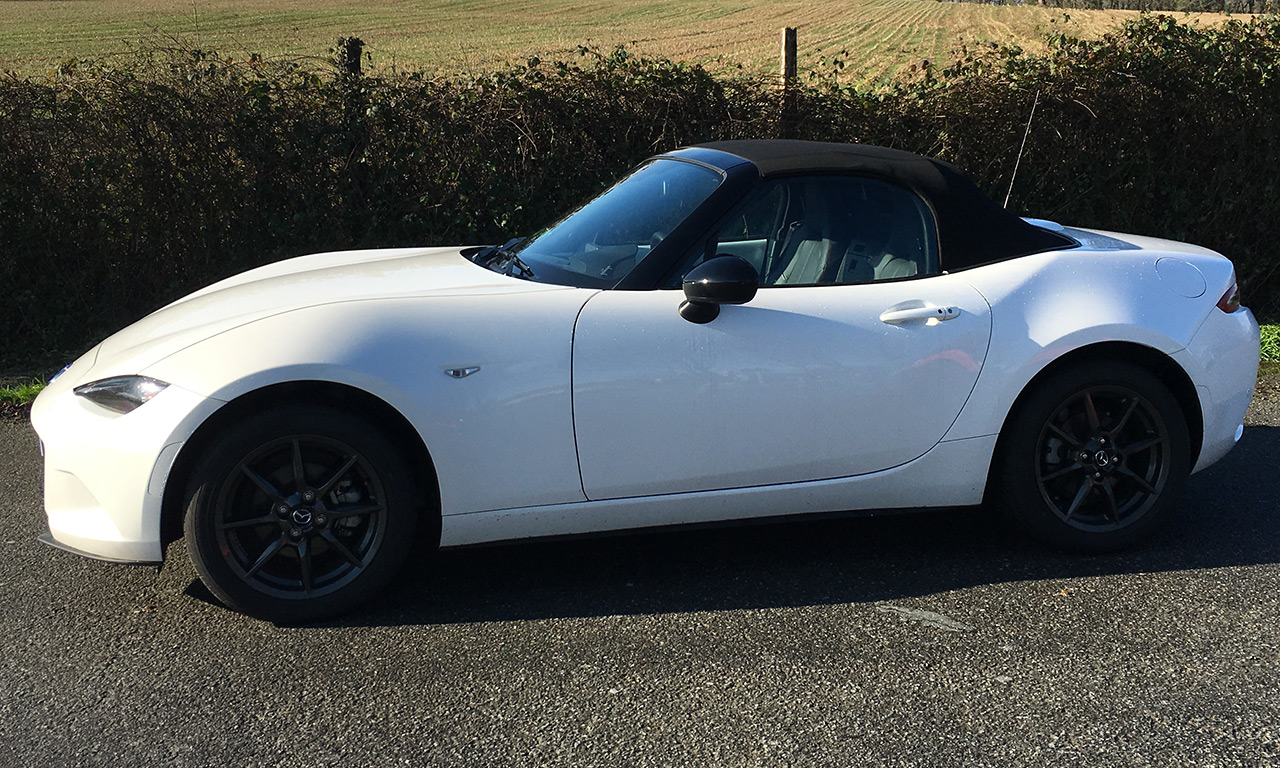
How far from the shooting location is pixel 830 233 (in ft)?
12.7

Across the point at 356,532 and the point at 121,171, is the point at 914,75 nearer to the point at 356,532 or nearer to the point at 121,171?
the point at 121,171

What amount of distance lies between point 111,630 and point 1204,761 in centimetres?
308

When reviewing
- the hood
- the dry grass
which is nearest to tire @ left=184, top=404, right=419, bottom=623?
the hood

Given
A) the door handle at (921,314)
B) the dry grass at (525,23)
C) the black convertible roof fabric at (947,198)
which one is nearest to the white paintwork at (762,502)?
the door handle at (921,314)

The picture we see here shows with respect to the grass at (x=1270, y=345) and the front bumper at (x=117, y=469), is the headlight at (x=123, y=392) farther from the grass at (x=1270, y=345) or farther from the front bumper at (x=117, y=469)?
the grass at (x=1270, y=345)

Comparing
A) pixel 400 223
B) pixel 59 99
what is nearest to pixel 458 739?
pixel 400 223

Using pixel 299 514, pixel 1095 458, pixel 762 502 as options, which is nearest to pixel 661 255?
pixel 762 502

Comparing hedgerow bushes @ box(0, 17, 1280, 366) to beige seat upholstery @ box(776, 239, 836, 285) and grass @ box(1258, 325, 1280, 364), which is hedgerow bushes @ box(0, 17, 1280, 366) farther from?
beige seat upholstery @ box(776, 239, 836, 285)

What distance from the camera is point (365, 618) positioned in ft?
11.4

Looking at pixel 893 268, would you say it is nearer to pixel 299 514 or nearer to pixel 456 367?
pixel 456 367

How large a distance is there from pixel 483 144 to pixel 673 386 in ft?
14.9

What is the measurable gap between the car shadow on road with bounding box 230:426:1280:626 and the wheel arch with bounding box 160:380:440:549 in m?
0.31

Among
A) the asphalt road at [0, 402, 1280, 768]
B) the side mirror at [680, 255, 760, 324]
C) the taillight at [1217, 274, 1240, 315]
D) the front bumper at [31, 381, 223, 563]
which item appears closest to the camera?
the asphalt road at [0, 402, 1280, 768]

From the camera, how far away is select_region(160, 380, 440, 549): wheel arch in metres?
3.29
